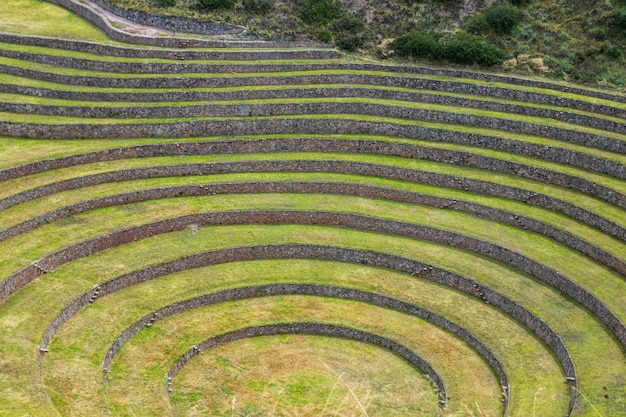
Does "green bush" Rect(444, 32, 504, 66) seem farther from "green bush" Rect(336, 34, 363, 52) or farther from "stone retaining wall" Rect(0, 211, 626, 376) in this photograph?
"stone retaining wall" Rect(0, 211, 626, 376)

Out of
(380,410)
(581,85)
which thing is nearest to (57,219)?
(380,410)

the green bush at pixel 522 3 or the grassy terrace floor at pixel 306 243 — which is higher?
the green bush at pixel 522 3

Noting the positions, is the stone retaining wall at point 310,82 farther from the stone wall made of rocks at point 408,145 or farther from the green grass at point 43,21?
the green grass at point 43,21

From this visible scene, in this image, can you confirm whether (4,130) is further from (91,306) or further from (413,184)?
(413,184)

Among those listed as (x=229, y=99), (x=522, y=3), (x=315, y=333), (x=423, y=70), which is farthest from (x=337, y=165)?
(x=522, y=3)

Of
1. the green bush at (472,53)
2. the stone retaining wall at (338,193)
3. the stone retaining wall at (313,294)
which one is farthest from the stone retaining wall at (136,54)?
the stone retaining wall at (313,294)

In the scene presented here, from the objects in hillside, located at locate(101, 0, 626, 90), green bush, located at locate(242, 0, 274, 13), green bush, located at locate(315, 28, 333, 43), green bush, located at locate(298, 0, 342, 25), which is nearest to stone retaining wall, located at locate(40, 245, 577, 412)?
→ hillside, located at locate(101, 0, 626, 90)

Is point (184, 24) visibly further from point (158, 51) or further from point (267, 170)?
point (267, 170)
